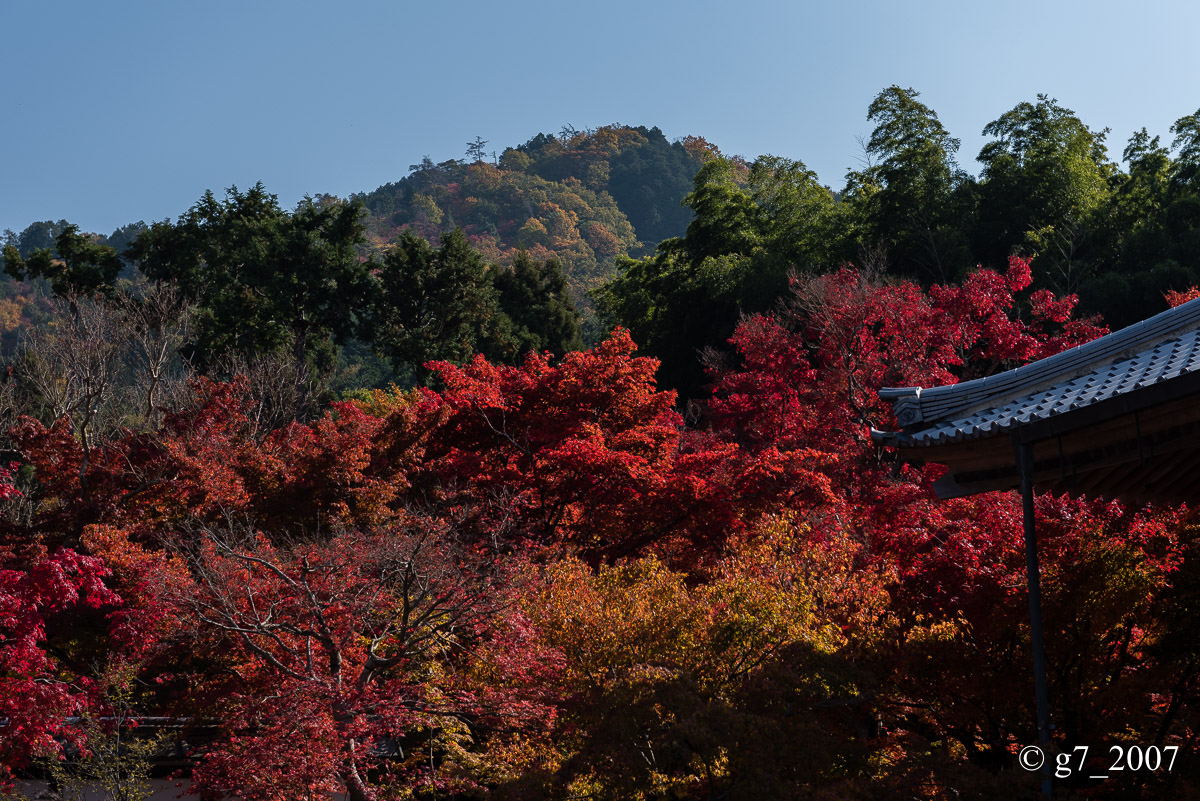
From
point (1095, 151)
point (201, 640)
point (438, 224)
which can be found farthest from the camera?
point (438, 224)

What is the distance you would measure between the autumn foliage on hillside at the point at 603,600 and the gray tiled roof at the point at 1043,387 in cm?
166

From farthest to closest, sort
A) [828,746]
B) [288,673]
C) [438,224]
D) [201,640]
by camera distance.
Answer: [438,224], [201,640], [288,673], [828,746]

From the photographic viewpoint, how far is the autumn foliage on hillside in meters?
6.14

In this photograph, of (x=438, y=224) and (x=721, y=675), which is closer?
(x=721, y=675)

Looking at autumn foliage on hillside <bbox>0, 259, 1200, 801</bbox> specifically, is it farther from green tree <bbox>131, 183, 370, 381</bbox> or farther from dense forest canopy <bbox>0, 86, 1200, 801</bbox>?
green tree <bbox>131, 183, 370, 381</bbox>

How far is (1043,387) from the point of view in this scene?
5031mm

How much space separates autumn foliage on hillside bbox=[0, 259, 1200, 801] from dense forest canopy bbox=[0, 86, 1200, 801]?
0.14ft

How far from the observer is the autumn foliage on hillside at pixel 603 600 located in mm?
6137

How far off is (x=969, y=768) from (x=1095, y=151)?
26.4m

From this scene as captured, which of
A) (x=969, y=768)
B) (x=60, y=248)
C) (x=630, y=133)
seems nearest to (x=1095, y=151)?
(x=969, y=768)

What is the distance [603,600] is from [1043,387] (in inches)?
176

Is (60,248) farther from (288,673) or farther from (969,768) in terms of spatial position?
(969,768)

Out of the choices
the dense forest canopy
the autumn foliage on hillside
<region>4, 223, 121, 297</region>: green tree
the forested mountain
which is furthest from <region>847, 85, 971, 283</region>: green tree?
the forested mountain

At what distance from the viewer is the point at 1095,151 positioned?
26766 mm
